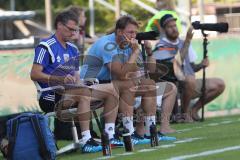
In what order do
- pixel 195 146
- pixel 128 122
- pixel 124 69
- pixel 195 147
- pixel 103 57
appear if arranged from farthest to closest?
pixel 103 57 < pixel 128 122 < pixel 124 69 < pixel 195 146 < pixel 195 147

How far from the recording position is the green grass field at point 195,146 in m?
9.10

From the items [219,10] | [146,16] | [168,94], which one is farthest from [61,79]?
[146,16]

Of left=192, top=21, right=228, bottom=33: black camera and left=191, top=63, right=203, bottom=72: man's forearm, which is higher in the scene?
left=192, top=21, right=228, bottom=33: black camera

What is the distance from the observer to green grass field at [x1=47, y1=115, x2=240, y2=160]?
9.10 meters

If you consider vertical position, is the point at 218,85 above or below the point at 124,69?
below

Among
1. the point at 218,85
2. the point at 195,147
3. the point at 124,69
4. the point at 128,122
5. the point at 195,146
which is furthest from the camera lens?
the point at 218,85

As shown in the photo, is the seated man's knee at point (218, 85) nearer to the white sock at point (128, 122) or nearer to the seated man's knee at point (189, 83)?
the seated man's knee at point (189, 83)

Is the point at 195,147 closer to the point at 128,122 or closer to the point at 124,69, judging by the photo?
the point at 128,122

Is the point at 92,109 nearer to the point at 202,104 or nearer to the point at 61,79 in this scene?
the point at 61,79

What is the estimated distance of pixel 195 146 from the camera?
33.4ft

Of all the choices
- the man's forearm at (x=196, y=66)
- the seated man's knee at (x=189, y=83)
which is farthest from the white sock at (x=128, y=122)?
the man's forearm at (x=196, y=66)

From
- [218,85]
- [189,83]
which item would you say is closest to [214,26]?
[189,83]

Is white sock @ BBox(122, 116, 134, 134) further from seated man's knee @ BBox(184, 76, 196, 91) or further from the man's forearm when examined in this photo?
the man's forearm

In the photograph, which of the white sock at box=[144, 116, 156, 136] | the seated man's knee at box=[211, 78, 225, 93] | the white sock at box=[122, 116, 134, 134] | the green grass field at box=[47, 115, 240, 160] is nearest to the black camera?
the green grass field at box=[47, 115, 240, 160]
